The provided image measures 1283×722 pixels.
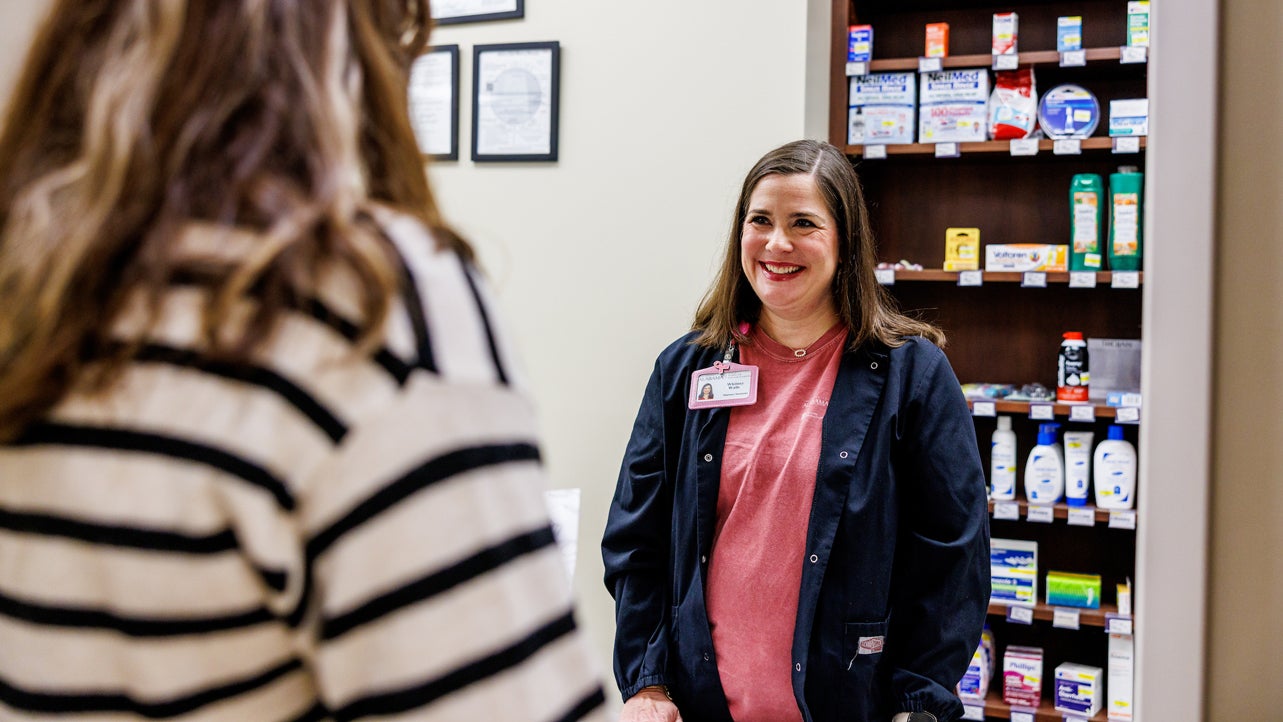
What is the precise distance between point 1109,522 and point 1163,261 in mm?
1851

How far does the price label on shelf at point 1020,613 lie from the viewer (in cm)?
319

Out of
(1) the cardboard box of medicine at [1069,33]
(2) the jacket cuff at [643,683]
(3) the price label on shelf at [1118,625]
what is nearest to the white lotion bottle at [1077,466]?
(3) the price label on shelf at [1118,625]

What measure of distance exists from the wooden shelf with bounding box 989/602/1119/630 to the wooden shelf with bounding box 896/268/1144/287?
1.10 m

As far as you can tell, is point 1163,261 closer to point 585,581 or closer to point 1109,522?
point 1109,522

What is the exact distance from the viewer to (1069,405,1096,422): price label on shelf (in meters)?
3.14

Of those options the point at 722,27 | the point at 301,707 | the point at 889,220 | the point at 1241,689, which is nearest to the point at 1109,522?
the point at 889,220

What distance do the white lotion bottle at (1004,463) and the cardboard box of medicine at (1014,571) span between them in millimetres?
179

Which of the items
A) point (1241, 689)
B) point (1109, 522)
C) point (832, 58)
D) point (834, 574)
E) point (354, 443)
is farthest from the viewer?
point (832, 58)

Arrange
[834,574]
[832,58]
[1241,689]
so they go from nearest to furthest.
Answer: [1241,689] → [834,574] → [832,58]

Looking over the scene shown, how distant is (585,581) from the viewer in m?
3.56

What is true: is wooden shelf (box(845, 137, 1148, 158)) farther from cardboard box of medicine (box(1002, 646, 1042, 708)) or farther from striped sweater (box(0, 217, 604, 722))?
striped sweater (box(0, 217, 604, 722))

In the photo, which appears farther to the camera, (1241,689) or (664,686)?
(664,686)

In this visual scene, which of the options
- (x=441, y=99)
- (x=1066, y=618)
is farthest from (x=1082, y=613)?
(x=441, y=99)

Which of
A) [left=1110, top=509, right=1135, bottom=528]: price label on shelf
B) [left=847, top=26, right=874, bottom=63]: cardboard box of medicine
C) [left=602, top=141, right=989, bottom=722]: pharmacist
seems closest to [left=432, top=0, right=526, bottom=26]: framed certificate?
[left=847, top=26, right=874, bottom=63]: cardboard box of medicine
